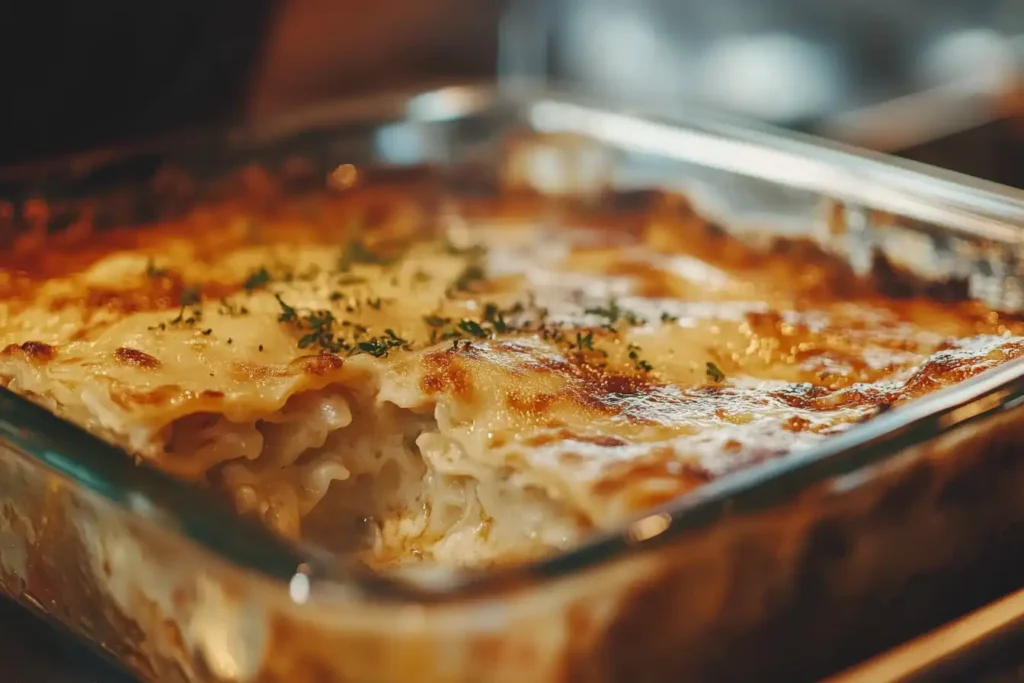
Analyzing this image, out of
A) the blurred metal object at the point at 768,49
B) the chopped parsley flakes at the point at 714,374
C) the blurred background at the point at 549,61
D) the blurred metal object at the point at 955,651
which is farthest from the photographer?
the blurred metal object at the point at 768,49

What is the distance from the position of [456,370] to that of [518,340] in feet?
0.66

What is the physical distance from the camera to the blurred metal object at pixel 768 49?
421 centimetres

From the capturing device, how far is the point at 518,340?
177 cm

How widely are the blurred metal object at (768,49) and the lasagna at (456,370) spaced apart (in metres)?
2.12

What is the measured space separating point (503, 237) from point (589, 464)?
4.06 feet

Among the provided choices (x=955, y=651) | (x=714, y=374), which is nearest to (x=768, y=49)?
(x=714, y=374)

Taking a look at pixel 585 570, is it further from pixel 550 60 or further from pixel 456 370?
pixel 550 60

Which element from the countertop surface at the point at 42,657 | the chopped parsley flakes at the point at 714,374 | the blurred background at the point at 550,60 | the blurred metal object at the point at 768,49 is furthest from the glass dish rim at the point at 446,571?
the blurred metal object at the point at 768,49

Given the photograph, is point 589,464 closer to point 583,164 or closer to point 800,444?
point 800,444

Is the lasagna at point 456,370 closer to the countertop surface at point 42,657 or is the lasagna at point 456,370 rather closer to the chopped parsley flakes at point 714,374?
the chopped parsley flakes at point 714,374

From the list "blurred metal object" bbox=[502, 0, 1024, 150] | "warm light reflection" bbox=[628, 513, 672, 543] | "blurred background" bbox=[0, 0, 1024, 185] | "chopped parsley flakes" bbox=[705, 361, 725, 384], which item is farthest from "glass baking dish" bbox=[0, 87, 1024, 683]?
"blurred metal object" bbox=[502, 0, 1024, 150]

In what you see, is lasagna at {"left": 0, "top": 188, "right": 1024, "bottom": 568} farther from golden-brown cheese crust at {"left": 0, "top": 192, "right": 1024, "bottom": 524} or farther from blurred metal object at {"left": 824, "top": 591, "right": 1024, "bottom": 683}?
blurred metal object at {"left": 824, "top": 591, "right": 1024, "bottom": 683}

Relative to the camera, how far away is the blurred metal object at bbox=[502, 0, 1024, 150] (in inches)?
166

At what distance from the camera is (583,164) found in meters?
2.70
